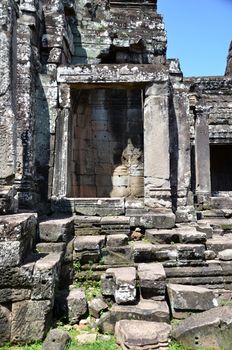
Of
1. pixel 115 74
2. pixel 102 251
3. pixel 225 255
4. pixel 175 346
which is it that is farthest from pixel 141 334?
pixel 115 74

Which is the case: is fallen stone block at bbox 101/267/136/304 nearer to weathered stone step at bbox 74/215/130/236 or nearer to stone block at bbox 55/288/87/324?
stone block at bbox 55/288/87/324

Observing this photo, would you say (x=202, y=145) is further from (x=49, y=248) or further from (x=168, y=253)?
(x=49, y=248)

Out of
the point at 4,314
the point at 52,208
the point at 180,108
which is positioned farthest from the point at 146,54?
the point at 4,314

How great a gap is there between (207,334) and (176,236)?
84.0 inches

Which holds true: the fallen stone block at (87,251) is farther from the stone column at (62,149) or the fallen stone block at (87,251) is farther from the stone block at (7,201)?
the stone column at (62,149)

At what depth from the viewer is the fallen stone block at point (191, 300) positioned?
3793 mm

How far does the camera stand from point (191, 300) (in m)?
3.81

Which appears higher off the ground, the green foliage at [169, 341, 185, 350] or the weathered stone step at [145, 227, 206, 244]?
the weathered stone step at [145, 227, 206, 244]

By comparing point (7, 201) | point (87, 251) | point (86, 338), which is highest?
point (7, 201)

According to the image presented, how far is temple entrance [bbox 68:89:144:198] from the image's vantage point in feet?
26.4

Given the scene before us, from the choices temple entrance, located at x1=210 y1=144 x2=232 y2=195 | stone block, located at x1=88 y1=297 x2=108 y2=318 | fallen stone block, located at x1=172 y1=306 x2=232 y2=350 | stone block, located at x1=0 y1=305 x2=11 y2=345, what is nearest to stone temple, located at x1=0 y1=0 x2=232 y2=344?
stone block, located at x1=0 y1=305 x2=11 y2=345

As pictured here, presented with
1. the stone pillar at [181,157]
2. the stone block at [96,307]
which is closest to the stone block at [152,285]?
the stone block at [96,307]

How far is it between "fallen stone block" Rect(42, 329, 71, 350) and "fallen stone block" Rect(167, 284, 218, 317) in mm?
1265

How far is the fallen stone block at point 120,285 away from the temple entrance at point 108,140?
3.98 metres
